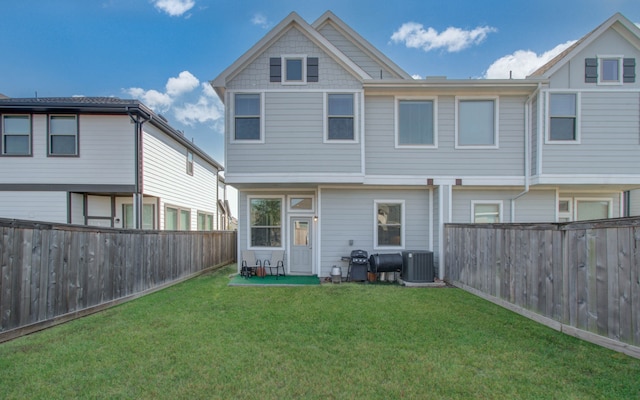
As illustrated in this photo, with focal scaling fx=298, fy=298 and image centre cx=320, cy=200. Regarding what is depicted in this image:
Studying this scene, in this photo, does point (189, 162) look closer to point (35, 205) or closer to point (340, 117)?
point (35, 205)

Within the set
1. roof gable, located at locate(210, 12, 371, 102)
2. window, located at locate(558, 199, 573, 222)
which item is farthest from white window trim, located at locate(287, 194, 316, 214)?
window, located at locate(558, 199, 573, 222)

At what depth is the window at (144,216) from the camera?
37.7 feet

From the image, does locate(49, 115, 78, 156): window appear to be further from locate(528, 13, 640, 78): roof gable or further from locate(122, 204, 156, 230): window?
locate(528, 13, 640, 78): roof gable

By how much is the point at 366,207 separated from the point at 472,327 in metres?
4.94

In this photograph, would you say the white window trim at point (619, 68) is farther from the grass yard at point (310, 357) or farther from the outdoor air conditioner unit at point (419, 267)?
the grass yard at point (310, 357)

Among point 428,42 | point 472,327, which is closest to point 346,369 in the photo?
point 472,327

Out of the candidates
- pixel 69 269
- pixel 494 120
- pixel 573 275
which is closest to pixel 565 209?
pixel 494 120

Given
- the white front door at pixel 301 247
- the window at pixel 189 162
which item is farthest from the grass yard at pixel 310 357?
the window at pixel 189 162

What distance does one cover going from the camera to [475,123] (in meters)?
9.07

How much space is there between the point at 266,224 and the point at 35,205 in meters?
8.02

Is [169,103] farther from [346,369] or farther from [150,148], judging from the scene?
[346,369]

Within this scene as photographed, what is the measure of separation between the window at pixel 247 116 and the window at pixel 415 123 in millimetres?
4297

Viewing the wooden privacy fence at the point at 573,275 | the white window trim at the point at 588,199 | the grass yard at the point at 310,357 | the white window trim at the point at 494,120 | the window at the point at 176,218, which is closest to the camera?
the grass yard at the point at 310,357

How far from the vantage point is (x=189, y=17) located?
1308cm
